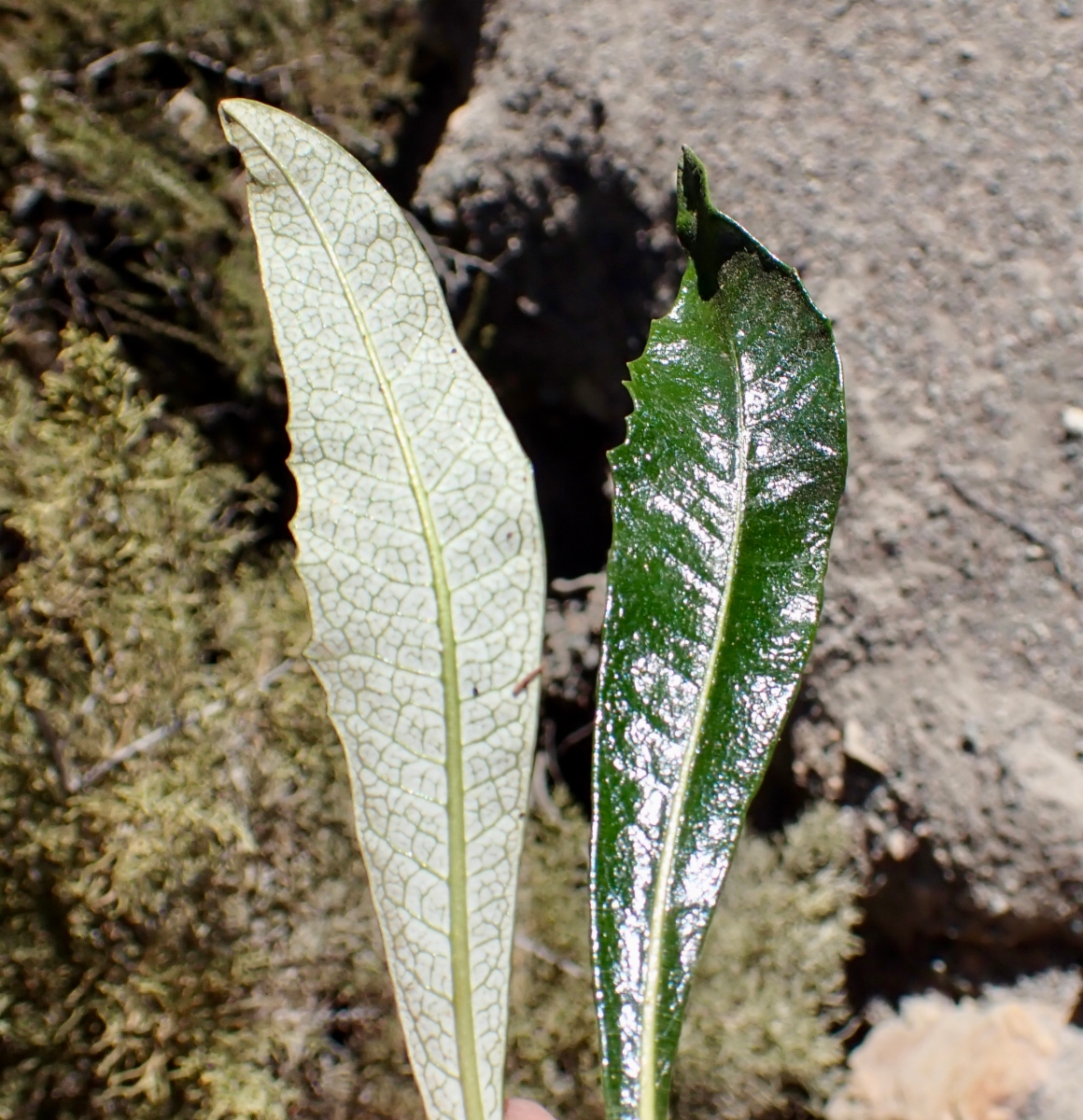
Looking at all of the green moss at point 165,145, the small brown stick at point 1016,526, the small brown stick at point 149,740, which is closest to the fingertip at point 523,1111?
the small brown stick at point 149,740

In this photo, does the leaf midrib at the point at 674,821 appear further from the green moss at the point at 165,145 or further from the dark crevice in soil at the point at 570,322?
the green moss at the point at 165,145

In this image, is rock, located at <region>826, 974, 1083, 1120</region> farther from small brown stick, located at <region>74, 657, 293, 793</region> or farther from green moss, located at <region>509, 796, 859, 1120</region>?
small brown stick, located at <region>74, 657, 293, 793</region>

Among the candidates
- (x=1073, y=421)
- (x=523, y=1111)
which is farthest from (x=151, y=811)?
(x=1073, y=421)

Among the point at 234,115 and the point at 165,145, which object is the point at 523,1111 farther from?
the point at 165,145

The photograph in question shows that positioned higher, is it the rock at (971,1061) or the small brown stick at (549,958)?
the rock at (971,1061)

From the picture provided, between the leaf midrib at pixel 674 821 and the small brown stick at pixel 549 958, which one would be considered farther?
the small brown stick at pixel 549 958

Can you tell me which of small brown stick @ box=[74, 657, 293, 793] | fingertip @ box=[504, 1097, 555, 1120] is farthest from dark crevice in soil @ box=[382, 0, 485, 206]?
fingertip @ box=[504, 1097, 555, 1120]

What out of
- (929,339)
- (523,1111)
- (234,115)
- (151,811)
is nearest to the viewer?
(234,115)
